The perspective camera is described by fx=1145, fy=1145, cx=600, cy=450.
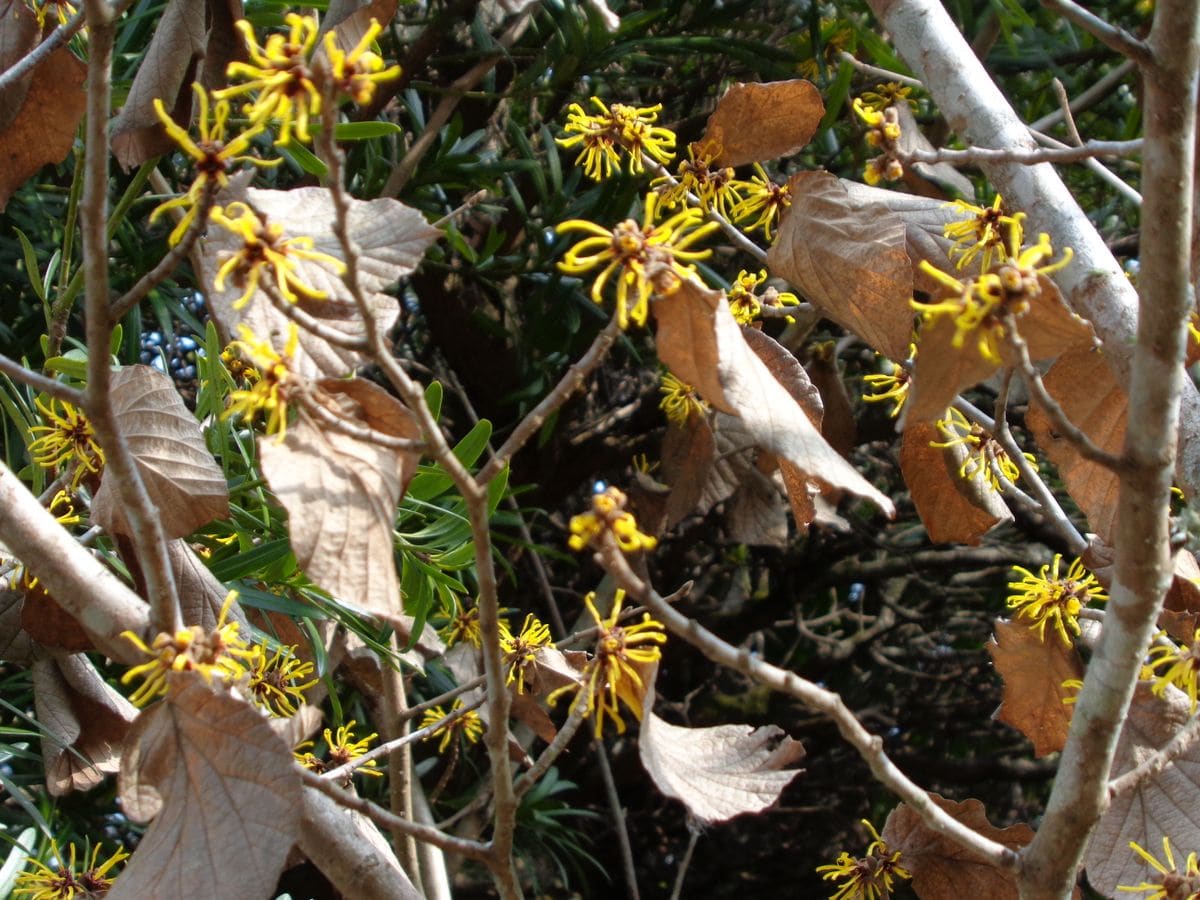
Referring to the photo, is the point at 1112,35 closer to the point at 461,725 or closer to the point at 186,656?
the point at 186,656

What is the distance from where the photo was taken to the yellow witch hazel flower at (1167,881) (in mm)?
476

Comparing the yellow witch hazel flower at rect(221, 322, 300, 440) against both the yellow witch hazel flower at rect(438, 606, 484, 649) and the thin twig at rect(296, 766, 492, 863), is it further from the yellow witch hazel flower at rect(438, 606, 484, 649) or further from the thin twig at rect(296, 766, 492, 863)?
the yellow witch hazel flower at rect(438, 606, 484, 649)

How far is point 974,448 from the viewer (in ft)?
2.40

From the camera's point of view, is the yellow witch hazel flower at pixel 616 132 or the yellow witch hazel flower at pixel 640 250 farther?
the yellow witch hazel flower at pixel 616 132

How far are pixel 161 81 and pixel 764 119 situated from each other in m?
0.35

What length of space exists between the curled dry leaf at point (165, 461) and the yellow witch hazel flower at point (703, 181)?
33cm

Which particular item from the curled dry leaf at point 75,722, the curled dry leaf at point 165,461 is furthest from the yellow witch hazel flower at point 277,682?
the curled dry leaf at point 165,461

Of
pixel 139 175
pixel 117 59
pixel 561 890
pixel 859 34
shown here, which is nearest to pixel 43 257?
pixel 117 59

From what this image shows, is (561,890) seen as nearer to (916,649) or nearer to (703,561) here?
(703,561)

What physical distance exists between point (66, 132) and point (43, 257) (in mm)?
690

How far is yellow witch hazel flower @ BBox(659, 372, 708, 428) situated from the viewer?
102cm

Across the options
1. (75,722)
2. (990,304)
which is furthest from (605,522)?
(75,722)

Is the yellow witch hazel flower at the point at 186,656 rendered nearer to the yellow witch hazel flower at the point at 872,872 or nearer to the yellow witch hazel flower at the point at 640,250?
the yellow witch hazel flower at the point at 640,250

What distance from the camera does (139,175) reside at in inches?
28.8
